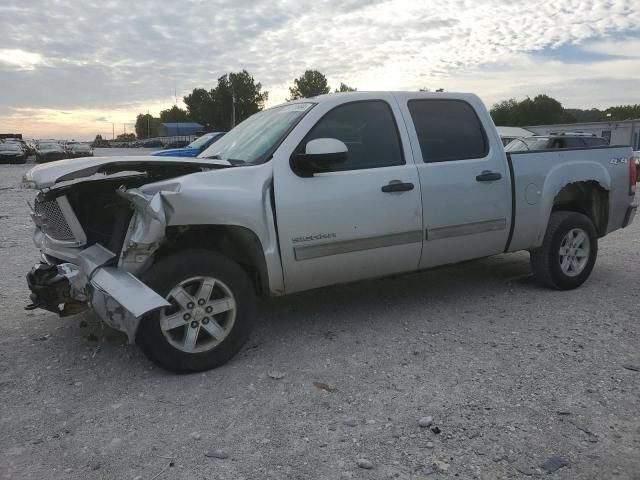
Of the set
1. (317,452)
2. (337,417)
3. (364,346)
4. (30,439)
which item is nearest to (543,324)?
(364,346)

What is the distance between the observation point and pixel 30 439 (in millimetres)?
2953

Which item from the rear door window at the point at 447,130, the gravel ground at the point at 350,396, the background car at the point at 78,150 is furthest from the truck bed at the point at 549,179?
the background car at the point at 78,150

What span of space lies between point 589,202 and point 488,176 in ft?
5.53

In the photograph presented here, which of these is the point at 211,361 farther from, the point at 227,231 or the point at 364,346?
the point at 364,346

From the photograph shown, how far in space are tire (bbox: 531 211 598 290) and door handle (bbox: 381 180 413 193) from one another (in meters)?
1.80

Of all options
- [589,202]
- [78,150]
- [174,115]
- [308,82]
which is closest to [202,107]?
[308,82]

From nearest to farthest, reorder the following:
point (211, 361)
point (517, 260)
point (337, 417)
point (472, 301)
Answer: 1. point (337, 417)
2. point (211, 361)
3. point (472, 301)
4. point (517, 260)

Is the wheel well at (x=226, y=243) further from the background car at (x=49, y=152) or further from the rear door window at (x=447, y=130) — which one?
the background car at (x=49, y=152)

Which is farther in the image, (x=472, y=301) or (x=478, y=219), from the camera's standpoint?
(x=472, y=301)

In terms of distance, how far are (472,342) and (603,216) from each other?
2.61 m

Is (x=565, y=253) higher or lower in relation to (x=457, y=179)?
lower

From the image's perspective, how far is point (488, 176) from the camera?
188 inches

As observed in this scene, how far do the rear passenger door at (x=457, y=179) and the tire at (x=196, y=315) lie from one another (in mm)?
1655

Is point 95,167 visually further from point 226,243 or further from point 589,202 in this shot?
point 589,202
